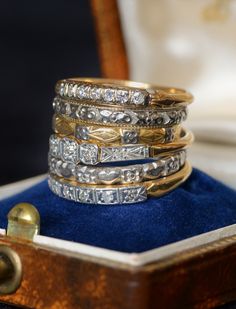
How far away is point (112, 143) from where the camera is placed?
1.11 m

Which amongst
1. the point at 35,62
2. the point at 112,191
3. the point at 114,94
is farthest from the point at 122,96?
the point at 35,62

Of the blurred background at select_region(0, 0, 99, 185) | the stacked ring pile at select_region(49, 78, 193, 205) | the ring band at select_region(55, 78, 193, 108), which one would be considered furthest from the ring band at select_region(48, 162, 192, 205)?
the blurred background at select_region(0, 0, 99, 185)

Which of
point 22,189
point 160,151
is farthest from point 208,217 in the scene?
point 22,189

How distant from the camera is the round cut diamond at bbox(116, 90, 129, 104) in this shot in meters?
1.10

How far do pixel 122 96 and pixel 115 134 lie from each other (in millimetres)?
53

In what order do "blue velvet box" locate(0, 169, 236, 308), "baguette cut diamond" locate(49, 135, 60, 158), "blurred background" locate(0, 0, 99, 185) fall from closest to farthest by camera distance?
"blue velvet box" locate(0, 169, 236, 308) < "baguette cut diamond" locate(49, 135, 60, 158) < "blurred background" locate(0, 0, 99, 185)

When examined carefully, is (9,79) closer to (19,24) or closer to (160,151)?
(19,24)

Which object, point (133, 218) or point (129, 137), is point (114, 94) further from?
point (133, 218)

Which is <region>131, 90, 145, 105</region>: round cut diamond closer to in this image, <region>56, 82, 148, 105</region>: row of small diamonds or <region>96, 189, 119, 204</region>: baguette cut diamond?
<region>56, 82, 148, 105</region>: row of small diamonds

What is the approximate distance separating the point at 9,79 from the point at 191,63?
1.11 metres

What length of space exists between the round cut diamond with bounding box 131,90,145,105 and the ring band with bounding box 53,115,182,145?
0.12ft

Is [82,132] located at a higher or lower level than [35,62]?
higher

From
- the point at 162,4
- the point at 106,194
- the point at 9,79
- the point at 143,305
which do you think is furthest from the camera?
the point at 9,79

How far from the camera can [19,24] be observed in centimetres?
262
